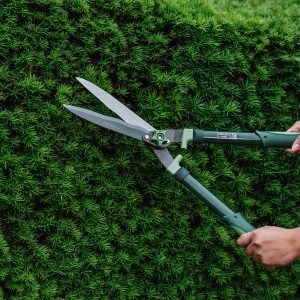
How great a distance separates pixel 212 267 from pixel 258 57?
1.23 meters

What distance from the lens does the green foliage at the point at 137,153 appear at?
2775mm

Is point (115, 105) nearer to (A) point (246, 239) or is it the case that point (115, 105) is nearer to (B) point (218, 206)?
(B) point (218, 206)

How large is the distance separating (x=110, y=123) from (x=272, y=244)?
929mm

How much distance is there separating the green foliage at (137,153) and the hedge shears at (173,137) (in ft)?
0.54

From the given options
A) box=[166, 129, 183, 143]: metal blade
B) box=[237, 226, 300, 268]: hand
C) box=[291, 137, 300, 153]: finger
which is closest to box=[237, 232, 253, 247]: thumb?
box=[237, 226, 300, 268]: hand

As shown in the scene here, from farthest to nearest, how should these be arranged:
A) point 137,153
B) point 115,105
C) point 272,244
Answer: point 137,153 → point 115,105 → point 272,244

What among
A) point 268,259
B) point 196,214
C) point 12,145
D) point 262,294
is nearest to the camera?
point 268,259

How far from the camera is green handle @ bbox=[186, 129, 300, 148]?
9.21ft

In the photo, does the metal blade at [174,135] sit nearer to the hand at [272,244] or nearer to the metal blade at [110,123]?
the metal blade at [110,123]

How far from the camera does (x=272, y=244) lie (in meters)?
2.48

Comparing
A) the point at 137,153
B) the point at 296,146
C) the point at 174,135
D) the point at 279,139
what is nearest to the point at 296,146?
the point at 296,146

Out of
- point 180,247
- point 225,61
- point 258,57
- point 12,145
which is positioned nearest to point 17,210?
point 12,145

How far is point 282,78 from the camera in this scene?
3371 mm

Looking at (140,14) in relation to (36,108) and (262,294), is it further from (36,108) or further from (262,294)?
(262,294)
